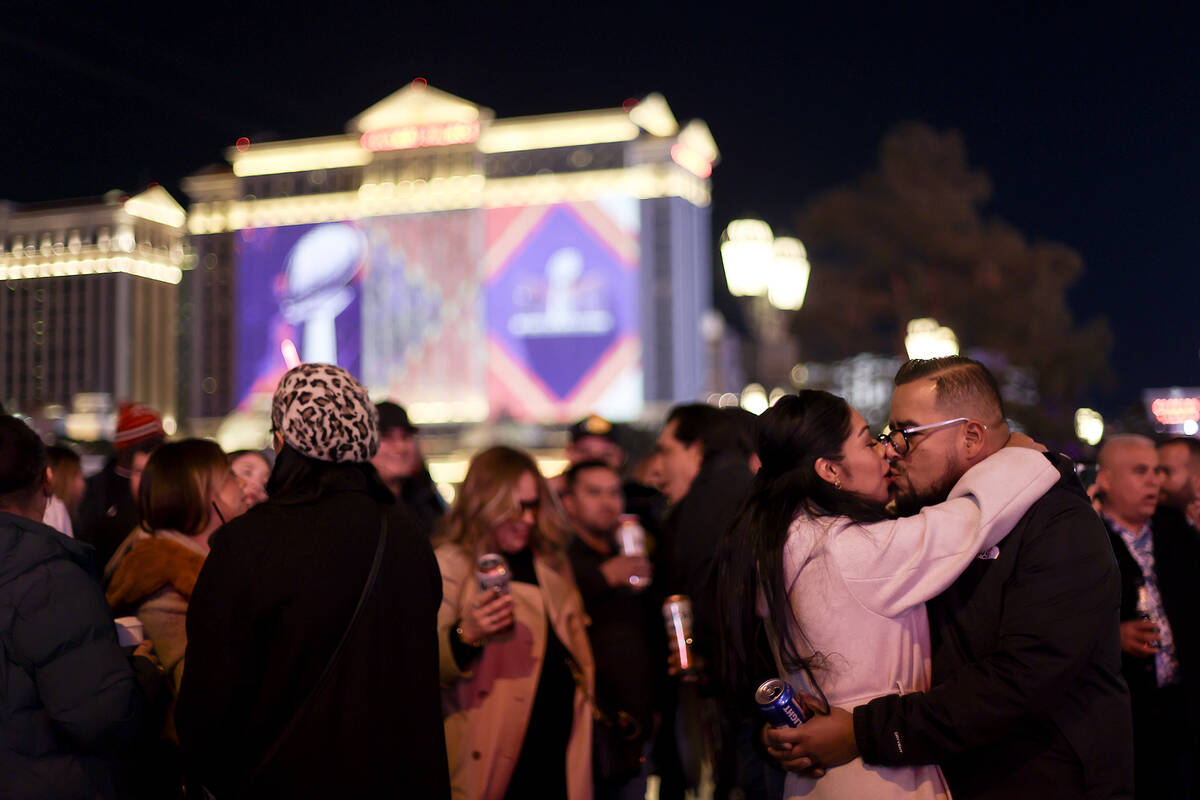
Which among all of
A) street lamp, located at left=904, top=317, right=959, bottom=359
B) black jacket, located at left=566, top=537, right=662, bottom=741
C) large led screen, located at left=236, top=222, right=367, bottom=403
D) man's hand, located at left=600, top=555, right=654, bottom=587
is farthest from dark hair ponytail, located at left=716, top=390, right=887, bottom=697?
large led screen, located at left=236, top=222, right=367, bottom=403

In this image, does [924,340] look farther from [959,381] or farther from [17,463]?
[17,463]

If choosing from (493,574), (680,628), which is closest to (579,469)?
(680,628)

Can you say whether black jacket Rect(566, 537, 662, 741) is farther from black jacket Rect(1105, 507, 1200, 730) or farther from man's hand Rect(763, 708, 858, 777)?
black jacket Rect(1105, 507, 1200, 730)

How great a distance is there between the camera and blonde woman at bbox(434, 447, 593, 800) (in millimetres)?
3729

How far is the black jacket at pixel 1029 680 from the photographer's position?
2477mm

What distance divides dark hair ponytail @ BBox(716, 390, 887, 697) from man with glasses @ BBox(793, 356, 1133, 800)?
19 cm

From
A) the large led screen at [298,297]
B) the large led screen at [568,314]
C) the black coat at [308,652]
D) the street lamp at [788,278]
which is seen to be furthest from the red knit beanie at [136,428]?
the large led screen at [298,297]

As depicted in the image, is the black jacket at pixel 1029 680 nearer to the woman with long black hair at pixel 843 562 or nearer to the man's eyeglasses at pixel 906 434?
the woman with long black hair at pixel 843 562

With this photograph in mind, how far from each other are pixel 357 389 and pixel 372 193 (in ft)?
159

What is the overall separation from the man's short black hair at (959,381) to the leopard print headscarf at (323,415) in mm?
1417

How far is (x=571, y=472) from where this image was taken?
215 inches

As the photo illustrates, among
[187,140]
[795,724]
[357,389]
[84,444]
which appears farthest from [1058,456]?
[187,140]

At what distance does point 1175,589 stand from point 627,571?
2.48 m

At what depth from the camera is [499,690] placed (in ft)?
12.5
